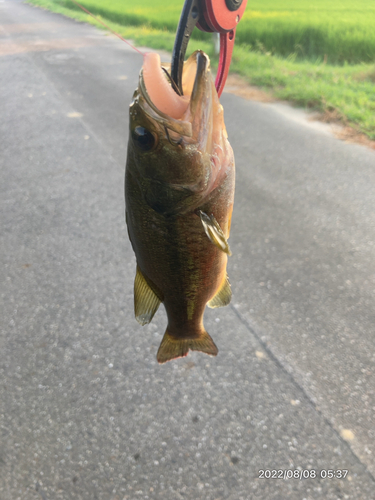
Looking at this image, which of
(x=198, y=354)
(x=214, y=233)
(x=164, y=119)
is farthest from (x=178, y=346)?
(x=198, y=354)

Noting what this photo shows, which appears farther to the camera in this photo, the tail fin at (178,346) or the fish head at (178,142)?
the tail fin at (178,346)

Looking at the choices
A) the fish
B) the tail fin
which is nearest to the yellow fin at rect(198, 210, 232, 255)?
the fish

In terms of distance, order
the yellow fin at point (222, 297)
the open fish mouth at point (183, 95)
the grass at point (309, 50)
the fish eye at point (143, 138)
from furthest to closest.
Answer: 1. the grass at point (309, 50)
2. the yellow fin at point (222, 297)
3. the fish eye at point (143, 138)
4. the open fish mouth at point (183, 95)

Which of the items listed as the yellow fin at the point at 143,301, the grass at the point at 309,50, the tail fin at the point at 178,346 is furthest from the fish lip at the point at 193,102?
the grass at the point at 309,50

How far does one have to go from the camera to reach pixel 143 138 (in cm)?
71

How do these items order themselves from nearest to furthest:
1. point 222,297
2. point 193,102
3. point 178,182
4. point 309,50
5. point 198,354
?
point 193,102
point 178,182
point 222,297
point 198,354
point 309,50

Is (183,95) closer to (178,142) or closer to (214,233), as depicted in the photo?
(178,142)

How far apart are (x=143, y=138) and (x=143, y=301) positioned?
0.35m

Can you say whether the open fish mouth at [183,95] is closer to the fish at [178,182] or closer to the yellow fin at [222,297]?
the fish at [178,182]

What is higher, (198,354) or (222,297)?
(222,297)

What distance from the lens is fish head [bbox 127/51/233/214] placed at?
631 mm

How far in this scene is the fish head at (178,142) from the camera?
24.8 inches

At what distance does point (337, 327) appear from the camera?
8.42ft

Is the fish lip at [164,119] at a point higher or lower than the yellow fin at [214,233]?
higher
